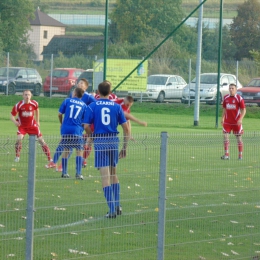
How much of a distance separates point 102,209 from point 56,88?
27252 millimetres

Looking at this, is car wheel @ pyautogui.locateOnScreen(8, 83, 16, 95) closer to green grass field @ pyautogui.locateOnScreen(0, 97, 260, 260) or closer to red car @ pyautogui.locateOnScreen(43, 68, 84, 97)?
red car @ pyautogui.locateOnScreen(43, 68, 84, 97)

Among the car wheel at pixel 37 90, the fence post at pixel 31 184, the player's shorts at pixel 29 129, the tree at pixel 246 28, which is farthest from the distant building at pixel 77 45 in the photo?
the fence post at pixel 31 184

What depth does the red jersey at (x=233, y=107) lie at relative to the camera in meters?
18.0

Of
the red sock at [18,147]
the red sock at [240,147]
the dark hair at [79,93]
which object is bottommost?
the red sock at [240,147]

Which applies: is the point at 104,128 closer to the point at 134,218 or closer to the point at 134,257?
the point at 134,218

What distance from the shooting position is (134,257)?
25.1 ft

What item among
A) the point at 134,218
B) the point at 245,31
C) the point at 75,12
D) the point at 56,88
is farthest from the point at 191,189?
the point at 245,31

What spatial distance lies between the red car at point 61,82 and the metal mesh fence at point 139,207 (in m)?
26.0

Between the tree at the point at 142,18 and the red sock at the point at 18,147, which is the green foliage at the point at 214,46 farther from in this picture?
the red sock at the point at 18,147

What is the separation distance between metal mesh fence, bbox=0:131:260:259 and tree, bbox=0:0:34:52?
30.2 meters

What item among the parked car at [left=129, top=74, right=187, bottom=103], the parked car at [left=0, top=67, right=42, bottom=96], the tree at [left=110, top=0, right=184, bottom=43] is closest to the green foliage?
the tree at [left=110, top=0, right=184, bottom=43]

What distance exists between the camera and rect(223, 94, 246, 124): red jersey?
58.9 feet

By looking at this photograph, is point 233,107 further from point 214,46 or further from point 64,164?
point 214,46

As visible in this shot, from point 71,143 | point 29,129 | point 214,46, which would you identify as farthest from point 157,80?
point 71,143
